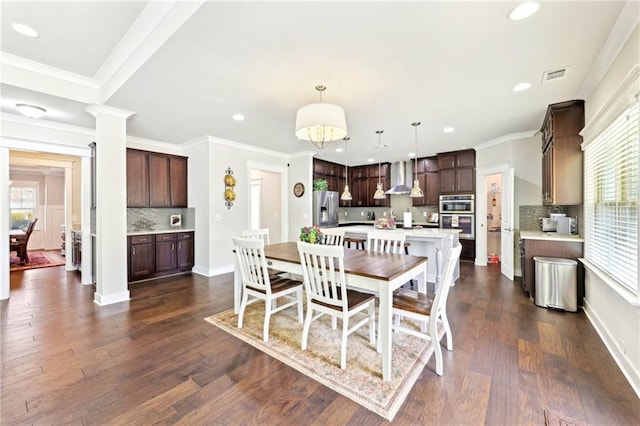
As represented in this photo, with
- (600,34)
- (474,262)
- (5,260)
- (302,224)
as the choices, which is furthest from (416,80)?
(5,260)

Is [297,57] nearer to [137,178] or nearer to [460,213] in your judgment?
[137,178]

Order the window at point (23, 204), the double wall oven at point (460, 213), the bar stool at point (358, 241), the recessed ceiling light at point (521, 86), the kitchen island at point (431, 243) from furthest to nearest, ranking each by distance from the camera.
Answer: the window at point (23, 204) → the double wall oven at point (460, 213) → the bar stool at point (358, 241) → the kitchen island at point (431, 243) → the recessed ceiling light at point (521, 86)

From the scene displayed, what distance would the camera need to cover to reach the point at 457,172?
6203 mm

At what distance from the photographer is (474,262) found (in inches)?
233

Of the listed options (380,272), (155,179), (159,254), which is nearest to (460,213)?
(380,272)

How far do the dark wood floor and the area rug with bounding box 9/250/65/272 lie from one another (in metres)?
3.50

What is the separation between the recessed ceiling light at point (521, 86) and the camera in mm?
2898

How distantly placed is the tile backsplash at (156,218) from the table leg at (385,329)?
14.9ft

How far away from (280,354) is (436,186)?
5.86m

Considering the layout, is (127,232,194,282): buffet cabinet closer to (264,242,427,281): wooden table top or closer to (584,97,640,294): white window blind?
(264,242,427,281): wooden table top

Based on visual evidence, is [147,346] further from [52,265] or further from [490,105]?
[52,265]

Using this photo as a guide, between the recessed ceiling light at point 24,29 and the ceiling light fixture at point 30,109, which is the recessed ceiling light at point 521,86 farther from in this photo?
the ceiling light fixture at point 30,109

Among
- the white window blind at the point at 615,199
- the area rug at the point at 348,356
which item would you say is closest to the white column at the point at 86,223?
the area rug at the point at 348,356

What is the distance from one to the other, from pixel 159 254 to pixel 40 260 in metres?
4.11
